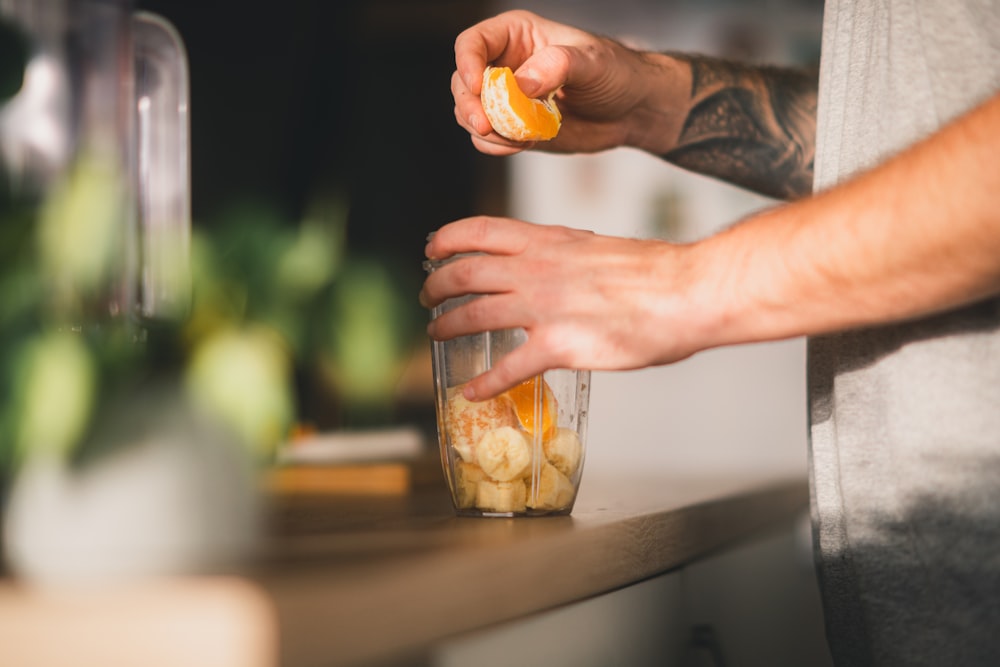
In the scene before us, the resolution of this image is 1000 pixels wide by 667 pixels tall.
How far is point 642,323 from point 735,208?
2920 mm

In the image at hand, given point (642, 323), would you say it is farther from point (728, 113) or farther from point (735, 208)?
point (735, 208)

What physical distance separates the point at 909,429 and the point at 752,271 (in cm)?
15

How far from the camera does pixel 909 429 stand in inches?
26.0

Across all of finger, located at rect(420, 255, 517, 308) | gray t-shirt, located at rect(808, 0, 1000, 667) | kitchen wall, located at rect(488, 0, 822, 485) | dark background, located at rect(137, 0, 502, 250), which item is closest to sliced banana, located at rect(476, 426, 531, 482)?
finger, located at rect(420, 255, 517, 308)

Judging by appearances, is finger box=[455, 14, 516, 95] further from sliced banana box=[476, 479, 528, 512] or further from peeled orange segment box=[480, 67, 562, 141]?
sliced banana box=[476, 479, 528, 512]

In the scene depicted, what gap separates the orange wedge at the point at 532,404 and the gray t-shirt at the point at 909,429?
20 centimetres

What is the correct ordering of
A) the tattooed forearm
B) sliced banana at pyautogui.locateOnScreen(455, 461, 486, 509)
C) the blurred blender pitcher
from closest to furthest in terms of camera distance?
1. the blurred blender pitcher
2. sliced banana at pyautogui.locateOnScreen(455, 461, 486, 509)
3. the tattooed forearm

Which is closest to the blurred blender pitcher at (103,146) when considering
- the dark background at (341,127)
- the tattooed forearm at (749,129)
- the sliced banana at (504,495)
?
the dark background at (341,127)

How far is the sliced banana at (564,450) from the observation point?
2.40 feet

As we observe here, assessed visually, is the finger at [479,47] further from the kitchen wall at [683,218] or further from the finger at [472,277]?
the kitchen wall at [683,218]

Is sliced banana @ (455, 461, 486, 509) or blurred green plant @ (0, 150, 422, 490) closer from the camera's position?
blurred green plant @ (0, 150, 422, 490)

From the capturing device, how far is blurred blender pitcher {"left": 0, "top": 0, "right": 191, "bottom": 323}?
20.3 inches

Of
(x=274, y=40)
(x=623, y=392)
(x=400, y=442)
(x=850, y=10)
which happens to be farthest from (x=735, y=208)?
(x=850, y=10)

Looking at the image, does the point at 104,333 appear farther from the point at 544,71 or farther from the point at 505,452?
the point at 544,71
